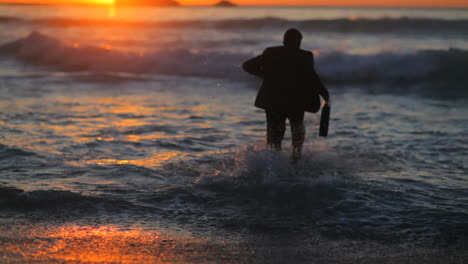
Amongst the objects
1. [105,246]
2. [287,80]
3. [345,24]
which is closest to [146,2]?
[345,24]

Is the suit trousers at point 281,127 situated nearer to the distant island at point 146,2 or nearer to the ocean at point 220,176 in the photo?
the ocean at point 220,176

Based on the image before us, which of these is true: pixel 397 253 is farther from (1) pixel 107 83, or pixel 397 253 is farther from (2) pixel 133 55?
(2) pixel 133 55

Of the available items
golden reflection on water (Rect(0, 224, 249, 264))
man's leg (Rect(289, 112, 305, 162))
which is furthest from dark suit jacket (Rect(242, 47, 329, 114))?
golden reflection on water (Rect(0, 224, 249, 264))

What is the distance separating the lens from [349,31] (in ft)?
92.1

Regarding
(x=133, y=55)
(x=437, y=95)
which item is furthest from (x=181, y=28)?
(x=437, y=95)

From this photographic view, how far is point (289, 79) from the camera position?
5.68 metres

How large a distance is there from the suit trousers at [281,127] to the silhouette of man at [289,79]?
1 centimetres

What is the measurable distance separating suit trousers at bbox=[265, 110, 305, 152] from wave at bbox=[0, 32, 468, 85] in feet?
33.1

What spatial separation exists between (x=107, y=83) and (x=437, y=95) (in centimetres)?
828

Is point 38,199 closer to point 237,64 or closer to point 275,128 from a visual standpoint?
point 275,128

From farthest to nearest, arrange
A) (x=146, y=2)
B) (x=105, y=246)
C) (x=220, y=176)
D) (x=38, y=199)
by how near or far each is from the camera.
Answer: (x=146, y=2)
(x=220, y=176)
(x=38, y=199)
(x=105, y=246)

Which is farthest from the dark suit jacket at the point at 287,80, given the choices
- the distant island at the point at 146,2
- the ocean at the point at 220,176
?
the distant island at the point at 146,2

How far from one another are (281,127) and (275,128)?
67mm

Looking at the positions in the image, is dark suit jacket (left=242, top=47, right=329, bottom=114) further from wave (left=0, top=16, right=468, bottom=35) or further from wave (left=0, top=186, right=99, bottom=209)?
wave (left=0, top=16, right=468, bottom=35)
